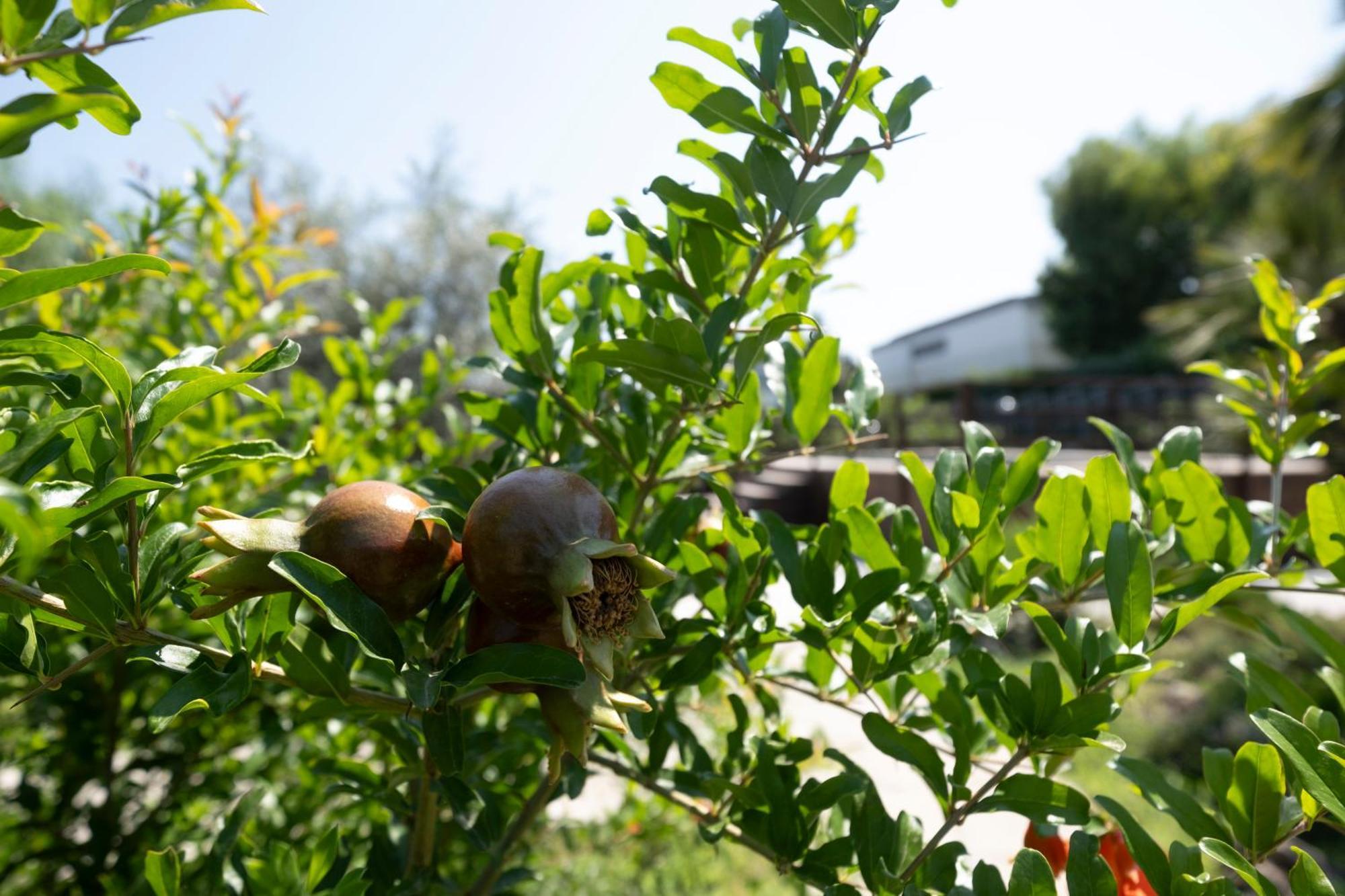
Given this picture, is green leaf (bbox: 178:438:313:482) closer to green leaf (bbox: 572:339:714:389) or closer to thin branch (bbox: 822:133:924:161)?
green leaf (bbox: 572:339:714:389)

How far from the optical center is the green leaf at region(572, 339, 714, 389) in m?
0.63

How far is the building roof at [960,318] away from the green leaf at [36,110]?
27.0m

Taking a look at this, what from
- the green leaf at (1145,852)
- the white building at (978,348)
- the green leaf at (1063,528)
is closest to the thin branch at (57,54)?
the green leaf at (1063,528)

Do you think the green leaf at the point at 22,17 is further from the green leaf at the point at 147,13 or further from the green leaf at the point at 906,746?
the green leaf at the point at 906,746

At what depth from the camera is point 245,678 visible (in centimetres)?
54

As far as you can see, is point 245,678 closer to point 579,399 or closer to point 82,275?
point 82,275

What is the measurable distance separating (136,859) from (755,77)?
1.54m

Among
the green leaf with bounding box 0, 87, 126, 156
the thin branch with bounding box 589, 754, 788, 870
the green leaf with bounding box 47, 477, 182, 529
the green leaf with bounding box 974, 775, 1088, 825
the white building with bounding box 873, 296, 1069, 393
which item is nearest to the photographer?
the green leaf with bounding box 0, 87, 126, 156

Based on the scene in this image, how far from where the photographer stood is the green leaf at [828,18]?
2.05ft

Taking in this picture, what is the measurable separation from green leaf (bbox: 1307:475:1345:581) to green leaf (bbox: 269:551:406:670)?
2.73 ft

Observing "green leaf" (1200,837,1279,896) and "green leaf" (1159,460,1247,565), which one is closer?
"green leaf" (1200,837,1279,896)

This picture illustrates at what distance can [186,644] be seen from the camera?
575mm

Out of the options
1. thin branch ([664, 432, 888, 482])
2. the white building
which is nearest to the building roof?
the white building

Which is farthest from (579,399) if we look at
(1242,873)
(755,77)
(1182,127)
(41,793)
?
(1182,127)
